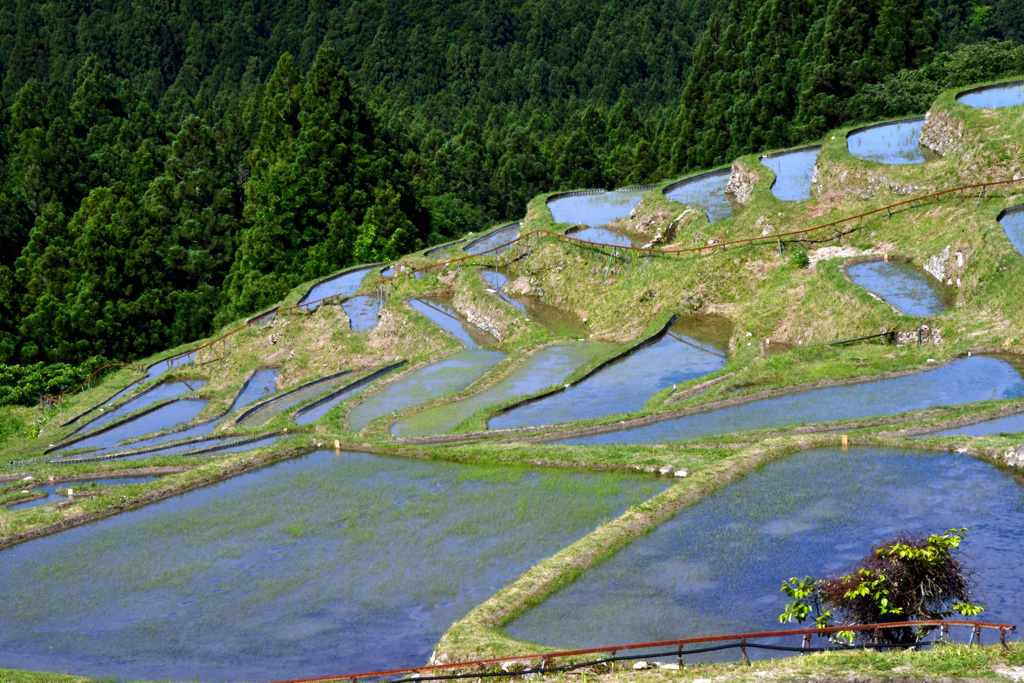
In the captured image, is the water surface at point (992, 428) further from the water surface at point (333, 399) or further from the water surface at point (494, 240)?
the water surface at point (494, 240)

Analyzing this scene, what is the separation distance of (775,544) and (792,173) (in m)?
35.8

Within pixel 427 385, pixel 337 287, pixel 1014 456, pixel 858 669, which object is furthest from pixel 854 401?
pixel 337 287

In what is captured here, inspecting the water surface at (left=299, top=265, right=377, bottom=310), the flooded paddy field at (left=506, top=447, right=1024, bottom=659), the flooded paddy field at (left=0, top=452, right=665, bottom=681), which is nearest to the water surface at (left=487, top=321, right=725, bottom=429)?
the flooded paddy field at (left=0, top=452, right=665, bottom=681)

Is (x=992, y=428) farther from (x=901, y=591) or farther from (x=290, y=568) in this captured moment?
(x=290, y=568)

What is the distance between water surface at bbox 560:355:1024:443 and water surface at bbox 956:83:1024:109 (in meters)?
20.4

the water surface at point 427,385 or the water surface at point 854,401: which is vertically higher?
the water surface at point 427,385

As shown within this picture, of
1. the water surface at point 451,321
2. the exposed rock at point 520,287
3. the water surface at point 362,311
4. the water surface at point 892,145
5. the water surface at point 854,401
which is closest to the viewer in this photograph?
the water surface at point 854,401

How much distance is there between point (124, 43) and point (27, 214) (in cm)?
9877

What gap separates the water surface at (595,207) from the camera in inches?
2151

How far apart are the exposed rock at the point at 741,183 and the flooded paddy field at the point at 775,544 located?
2813 cm

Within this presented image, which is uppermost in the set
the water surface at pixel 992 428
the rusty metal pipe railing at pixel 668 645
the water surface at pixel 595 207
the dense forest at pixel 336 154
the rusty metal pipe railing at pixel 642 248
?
the dense forest at pixel 336 154

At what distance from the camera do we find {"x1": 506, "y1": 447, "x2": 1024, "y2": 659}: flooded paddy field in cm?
1627

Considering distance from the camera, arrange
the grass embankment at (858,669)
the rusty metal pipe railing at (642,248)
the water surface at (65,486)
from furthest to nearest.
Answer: the rusty metal pipe railing at (642,248) → the water surface at (65,486) → the grass embankment at (858,669)

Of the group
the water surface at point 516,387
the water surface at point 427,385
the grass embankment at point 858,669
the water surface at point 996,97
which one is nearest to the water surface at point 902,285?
the water surface at point 516,387
